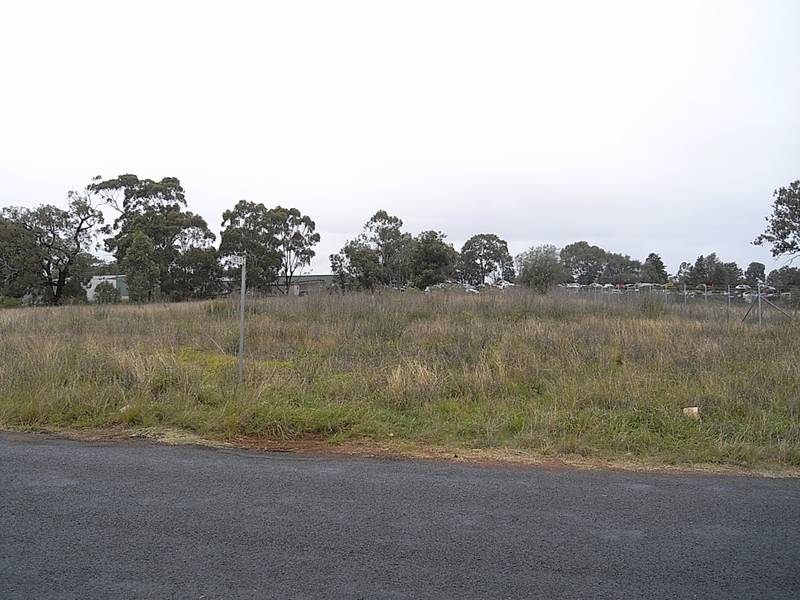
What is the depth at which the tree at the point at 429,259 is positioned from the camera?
48375mm

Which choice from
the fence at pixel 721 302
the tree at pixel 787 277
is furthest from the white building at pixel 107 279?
the tree at pixel 787 277

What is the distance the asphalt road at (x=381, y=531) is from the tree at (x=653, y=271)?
7459cm

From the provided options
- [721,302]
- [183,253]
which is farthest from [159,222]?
[721,302]

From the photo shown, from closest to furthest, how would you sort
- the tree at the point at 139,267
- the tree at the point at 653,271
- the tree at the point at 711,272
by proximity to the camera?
the tree at the point at 139,267 → the tree at the point at 711,272 → the tree at the point at 653,271

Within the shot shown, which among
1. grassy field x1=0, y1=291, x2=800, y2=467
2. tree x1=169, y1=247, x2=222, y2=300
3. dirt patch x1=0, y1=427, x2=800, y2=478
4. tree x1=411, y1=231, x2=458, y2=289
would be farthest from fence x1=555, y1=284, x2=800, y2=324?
tree x1=169, y1=247, x2=222, y2=300

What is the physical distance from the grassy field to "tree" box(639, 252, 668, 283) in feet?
221

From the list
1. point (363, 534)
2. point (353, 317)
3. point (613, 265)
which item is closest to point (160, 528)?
point (363, 534)

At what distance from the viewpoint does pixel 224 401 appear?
24.0 ft

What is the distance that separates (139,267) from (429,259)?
23.9m

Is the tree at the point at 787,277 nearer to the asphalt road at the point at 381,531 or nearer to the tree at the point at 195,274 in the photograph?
the asphalt road at the point at 381,531

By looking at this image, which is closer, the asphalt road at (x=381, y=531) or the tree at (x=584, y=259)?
the asphalt road at (x=381, y=531)

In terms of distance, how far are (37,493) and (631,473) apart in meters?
5.22

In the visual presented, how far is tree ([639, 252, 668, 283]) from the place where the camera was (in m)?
75.5

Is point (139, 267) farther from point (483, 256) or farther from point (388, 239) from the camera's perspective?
point (483, 256)
